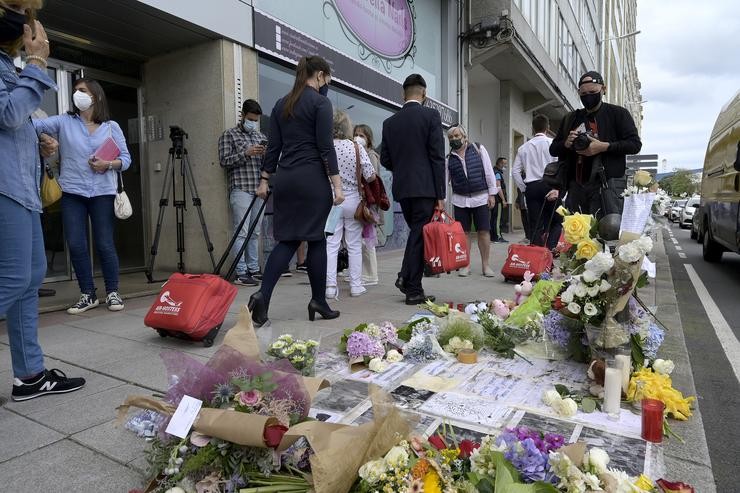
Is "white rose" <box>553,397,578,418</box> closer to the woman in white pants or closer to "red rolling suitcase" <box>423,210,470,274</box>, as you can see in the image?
"red rolling suitcase" <box>423,210,470,274</box>

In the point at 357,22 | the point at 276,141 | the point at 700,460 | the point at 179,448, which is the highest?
the point at 357,22

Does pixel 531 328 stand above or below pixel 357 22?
below

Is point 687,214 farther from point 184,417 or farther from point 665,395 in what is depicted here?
point 184,417

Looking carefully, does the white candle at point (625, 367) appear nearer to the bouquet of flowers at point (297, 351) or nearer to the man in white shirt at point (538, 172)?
the bouquet of flowers at point (297, 351)

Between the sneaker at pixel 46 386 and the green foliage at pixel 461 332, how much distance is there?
1.96 meters

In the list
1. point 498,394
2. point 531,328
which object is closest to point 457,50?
point 531,328

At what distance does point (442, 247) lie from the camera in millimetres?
4609

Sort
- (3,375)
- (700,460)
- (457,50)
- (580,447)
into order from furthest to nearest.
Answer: (457,50), (3,375), (700,460), (580,447)

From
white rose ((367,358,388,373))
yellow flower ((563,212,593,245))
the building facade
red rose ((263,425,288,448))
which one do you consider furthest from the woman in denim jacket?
the building facade

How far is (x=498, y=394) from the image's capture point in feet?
8.09

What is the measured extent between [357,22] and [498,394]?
735cm

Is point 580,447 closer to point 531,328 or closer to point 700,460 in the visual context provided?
point 700,460

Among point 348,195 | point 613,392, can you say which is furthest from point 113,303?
point 613,392

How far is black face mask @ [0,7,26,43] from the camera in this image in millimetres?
2105
